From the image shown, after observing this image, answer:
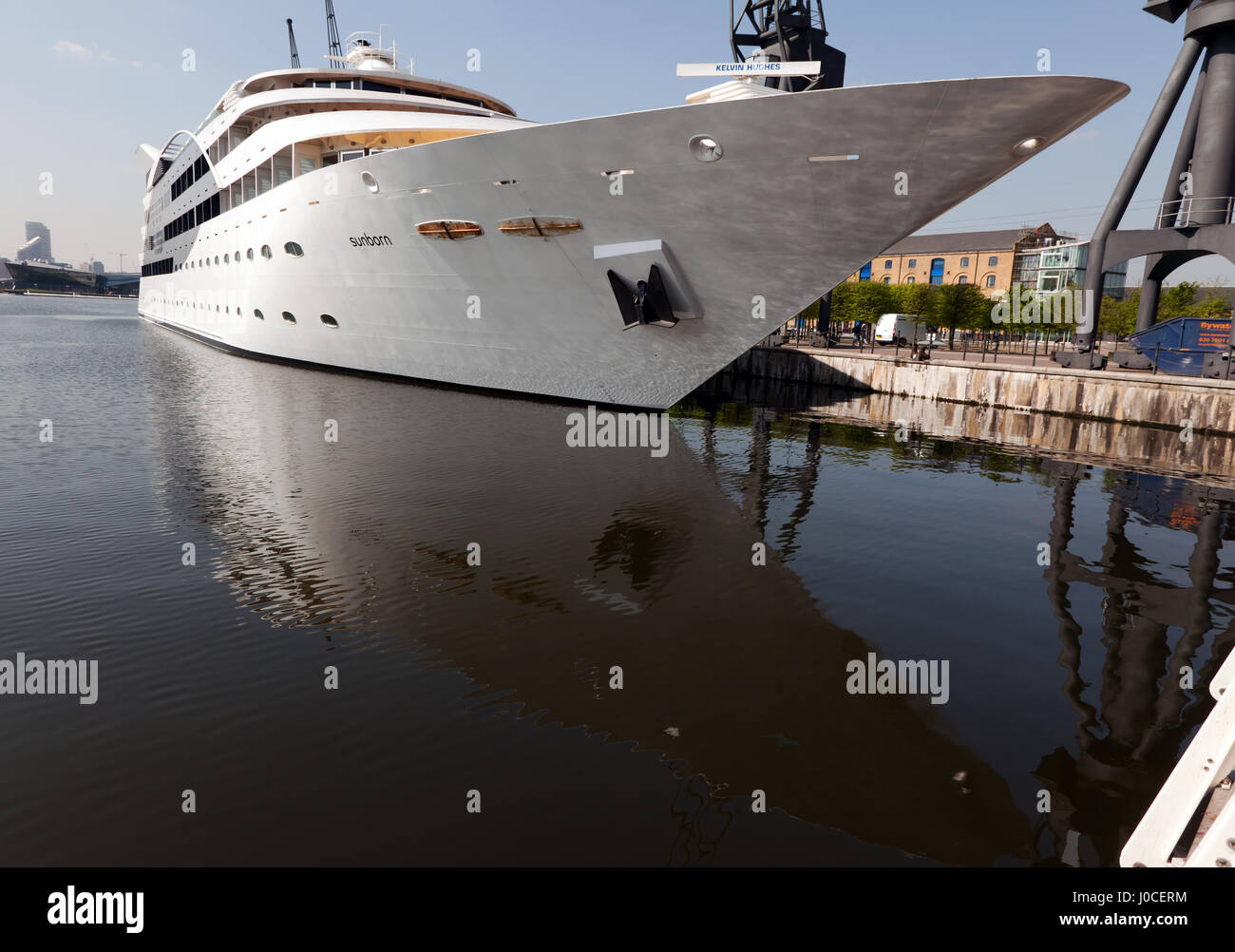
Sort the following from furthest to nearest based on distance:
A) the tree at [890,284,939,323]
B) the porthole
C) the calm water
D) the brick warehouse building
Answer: the brick warehouse building, the tree at [890,284,939,323], the porthole, the calm water

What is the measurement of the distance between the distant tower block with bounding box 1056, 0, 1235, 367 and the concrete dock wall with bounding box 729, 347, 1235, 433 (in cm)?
294

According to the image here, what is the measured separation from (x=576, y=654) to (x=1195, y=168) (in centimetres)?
3284

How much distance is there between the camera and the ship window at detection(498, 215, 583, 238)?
16.1 m

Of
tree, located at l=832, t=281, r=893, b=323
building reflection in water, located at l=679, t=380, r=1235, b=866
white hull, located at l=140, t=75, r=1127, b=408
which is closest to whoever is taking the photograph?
building reflection in water, located at l=679, t=380, r=1235, b=866

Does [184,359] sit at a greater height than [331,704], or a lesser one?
greater

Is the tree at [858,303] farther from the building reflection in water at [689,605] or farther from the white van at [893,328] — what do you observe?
the building reflection in water at [689,605]

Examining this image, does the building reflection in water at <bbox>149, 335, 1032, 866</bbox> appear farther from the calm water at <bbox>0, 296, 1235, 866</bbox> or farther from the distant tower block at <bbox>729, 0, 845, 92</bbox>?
the distant tower block at <bbox>729, 0, 845, 92</bbox>

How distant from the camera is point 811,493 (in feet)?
46.1

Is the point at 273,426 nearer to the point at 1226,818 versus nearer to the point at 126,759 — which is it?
the point at 126,759

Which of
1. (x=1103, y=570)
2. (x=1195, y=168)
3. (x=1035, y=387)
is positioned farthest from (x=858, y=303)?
(x=1103, y=570)

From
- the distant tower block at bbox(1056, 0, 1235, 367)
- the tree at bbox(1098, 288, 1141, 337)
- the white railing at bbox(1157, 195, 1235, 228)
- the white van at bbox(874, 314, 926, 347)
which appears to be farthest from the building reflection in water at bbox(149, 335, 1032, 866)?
the tree at bbox(1098, 288, 1141, 337)

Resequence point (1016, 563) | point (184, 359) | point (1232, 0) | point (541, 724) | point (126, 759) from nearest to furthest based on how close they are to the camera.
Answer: point (126, 759), point (541, 724), point (1016, 563), point (1232, 0), point (184, 359)

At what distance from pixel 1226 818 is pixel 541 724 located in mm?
4367

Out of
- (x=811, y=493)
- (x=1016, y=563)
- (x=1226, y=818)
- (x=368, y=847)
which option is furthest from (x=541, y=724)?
(x=811, y=493)
